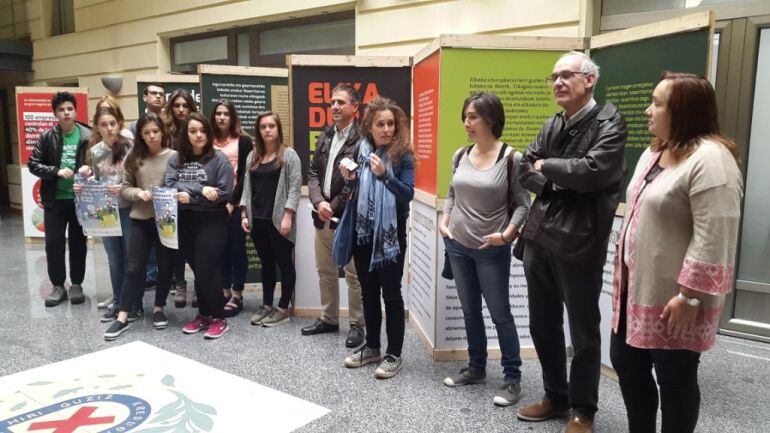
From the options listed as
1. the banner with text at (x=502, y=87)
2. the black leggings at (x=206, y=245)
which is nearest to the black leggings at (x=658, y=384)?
the banner with text at (x=502, y=87)

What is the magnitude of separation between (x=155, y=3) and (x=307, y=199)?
209 inches

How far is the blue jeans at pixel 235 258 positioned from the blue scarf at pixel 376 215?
5.74 feet

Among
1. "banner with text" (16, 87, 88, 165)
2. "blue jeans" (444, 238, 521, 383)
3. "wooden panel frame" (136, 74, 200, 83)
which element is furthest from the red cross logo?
"banner with text" (16, 87, 88, 165)

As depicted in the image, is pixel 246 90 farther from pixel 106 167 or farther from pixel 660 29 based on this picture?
pixel 660 29

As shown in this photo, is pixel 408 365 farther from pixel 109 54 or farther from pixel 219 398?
pixel 109 54

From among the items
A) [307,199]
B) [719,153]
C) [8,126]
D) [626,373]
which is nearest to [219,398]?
[307,199]

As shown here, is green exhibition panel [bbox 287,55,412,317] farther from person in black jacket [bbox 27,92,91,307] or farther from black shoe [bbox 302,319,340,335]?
person in black jacket [bbox 27,92,91,307]

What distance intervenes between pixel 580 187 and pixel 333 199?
1.66 metres

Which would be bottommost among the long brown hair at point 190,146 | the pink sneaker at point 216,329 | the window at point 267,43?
the pink sneaker at point 216,329

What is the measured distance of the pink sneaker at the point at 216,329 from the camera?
3.91 m

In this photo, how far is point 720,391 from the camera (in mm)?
3125

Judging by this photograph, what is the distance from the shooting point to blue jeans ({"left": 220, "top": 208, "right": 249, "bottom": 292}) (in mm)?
4516

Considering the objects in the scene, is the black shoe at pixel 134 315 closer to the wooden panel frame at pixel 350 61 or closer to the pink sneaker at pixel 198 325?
the pink sneaker at pixel 198 325

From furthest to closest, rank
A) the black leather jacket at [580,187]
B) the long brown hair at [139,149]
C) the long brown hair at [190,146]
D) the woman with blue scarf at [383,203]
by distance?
the long brown hair at [139,149], the long brown hair at [190,146], the woman with blue scarf at [383,203], the black leather jacket at [580,187]
